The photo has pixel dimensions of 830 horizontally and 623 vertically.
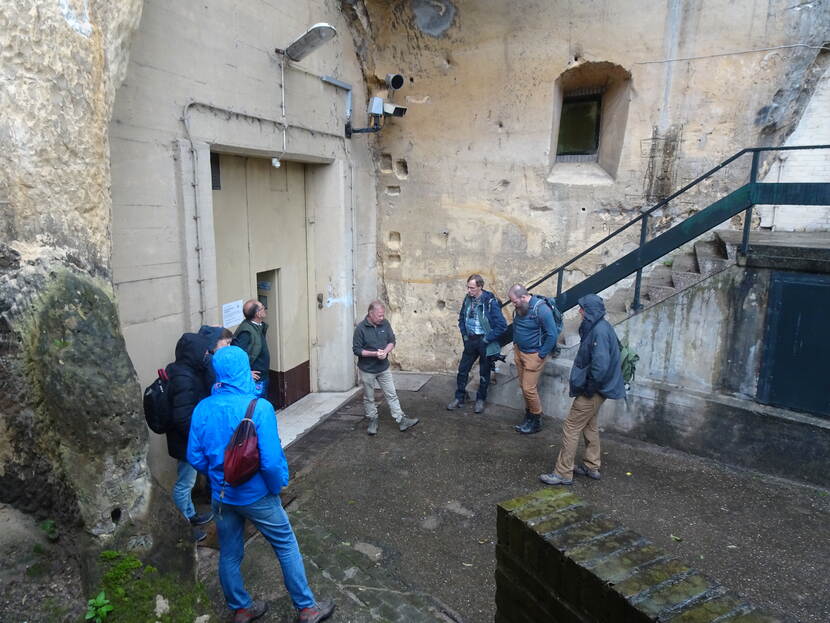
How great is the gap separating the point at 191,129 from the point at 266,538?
3.70m

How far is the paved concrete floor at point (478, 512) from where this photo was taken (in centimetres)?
409

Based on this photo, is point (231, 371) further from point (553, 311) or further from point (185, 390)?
point (553, 311)

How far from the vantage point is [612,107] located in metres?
7.71

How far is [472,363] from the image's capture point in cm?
738

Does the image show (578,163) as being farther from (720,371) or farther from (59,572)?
(59,572)

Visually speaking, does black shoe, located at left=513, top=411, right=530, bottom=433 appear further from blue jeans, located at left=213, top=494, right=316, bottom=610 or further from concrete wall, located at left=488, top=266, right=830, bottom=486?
blue jeans, located at left=213, top=494, right=316, bottom=610

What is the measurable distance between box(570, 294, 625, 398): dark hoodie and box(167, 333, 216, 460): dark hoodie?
10.6 feet

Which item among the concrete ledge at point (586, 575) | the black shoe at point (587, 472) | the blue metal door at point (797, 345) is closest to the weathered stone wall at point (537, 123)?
the blue metal door at point (797, 345)

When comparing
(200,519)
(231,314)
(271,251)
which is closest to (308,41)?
(271,251)

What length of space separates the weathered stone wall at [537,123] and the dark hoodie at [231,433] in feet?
17.9

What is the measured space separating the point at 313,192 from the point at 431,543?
193 inches

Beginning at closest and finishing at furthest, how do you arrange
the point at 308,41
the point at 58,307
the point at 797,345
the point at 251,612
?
the point at 58,307
the point at 251,612
the point at 797,345
the point at 308,41

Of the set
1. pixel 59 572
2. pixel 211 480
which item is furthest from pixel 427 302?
pixel 59 572

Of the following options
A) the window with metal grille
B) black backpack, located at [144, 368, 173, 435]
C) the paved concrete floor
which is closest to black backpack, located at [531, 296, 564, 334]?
the paved concrete floor
